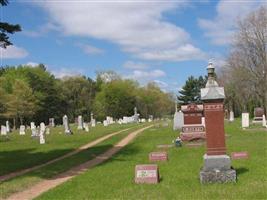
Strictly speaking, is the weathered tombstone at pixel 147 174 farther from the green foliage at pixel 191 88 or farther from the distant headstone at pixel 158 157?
the green foliage at pixel 191 88

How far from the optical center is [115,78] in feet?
447

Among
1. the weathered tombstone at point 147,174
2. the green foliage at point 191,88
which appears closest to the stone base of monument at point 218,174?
the weathered tombstone at point 147,174

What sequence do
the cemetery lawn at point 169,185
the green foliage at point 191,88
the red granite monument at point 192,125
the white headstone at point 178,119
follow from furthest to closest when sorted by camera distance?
the green foliage at point 191,88, the white headstone at point 178,119, the red granite monument at point 192,125, the cemetery lawn at point 169,185

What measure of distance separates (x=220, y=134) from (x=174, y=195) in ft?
10.9

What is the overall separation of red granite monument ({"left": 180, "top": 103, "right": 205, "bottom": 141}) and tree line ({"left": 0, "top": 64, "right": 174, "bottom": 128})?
4631 centimetres

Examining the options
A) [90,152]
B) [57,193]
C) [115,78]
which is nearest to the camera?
[57,193]

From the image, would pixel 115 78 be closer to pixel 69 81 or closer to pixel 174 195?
pixel 69 81

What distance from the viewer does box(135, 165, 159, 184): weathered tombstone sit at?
1380 centimetres

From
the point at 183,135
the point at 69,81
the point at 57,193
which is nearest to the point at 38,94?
the point at 69,81

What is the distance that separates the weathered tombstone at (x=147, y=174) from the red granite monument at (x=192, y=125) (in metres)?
15.8

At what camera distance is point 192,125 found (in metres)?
31.5

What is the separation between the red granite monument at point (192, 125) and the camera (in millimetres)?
29609

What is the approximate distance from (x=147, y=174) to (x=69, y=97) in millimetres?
104102

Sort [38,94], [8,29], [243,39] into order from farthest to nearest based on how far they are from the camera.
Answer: [38,94] < [243,39] < [8,29]
